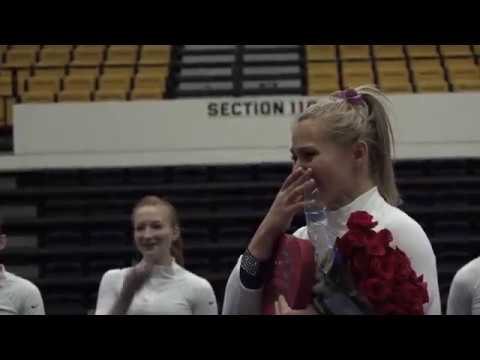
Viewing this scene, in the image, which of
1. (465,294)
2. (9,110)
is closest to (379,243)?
(465,294)

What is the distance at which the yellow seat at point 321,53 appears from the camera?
12.1 meters

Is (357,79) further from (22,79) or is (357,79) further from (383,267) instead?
(383,267)

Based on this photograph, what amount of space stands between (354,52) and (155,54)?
115 inches

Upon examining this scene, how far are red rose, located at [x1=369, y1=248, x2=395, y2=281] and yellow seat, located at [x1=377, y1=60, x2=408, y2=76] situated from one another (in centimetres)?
1019

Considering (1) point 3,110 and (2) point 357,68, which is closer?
(1) point 3,110

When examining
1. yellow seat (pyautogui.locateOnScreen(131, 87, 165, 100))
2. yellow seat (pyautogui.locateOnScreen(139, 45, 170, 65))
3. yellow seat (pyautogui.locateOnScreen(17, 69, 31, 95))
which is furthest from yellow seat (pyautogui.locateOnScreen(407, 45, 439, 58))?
yellow seat (pyautogui.locateOnScreen(17, 69, 31, 95))

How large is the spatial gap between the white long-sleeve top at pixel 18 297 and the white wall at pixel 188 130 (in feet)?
20.6

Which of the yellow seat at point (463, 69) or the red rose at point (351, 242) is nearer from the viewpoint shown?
the red rose at point (351, 242)

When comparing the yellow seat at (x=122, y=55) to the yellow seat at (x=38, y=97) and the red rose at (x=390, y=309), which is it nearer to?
the yellow seat at (x=38, y=97)

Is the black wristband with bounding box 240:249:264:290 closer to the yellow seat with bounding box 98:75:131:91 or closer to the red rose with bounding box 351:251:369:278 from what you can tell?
the red rose with bounding box 351:251:369:278

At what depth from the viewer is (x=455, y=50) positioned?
480 inches

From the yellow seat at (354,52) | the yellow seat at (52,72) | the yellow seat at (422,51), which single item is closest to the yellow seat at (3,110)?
the yellow seat at (52,72)
